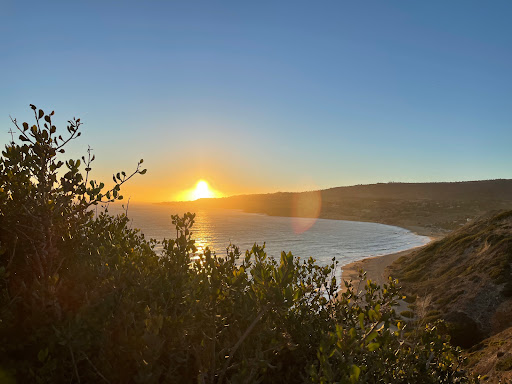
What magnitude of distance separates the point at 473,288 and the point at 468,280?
2.60 meters

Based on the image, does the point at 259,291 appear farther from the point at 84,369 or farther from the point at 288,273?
the point at 84,369

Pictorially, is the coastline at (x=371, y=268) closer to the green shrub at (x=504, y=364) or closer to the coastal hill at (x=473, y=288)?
the coastal hill at (x=473, y=288)

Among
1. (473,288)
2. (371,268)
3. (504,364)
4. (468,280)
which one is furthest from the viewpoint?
(371,268)

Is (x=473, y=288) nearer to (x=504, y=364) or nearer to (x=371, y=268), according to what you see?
(x=504, y=364)

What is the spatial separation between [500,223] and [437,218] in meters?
119

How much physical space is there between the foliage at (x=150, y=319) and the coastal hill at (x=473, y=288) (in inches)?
633

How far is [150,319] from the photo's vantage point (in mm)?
4082

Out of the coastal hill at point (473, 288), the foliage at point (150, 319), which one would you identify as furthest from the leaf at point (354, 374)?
the coastal hill at point (473, 288)

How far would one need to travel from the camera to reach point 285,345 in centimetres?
609

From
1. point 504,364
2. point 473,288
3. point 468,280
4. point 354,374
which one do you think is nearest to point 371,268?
point 468,280

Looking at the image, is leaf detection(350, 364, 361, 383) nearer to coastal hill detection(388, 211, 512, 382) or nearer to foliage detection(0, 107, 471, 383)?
foliage detection(0, 107, 471, 383)

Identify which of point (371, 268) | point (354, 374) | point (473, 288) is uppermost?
point (354, 374)

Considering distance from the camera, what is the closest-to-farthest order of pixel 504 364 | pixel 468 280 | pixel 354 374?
1. pixel 354 374
2. pixel 504 364
3. pixel 468 280

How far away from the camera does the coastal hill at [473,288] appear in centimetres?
2250
